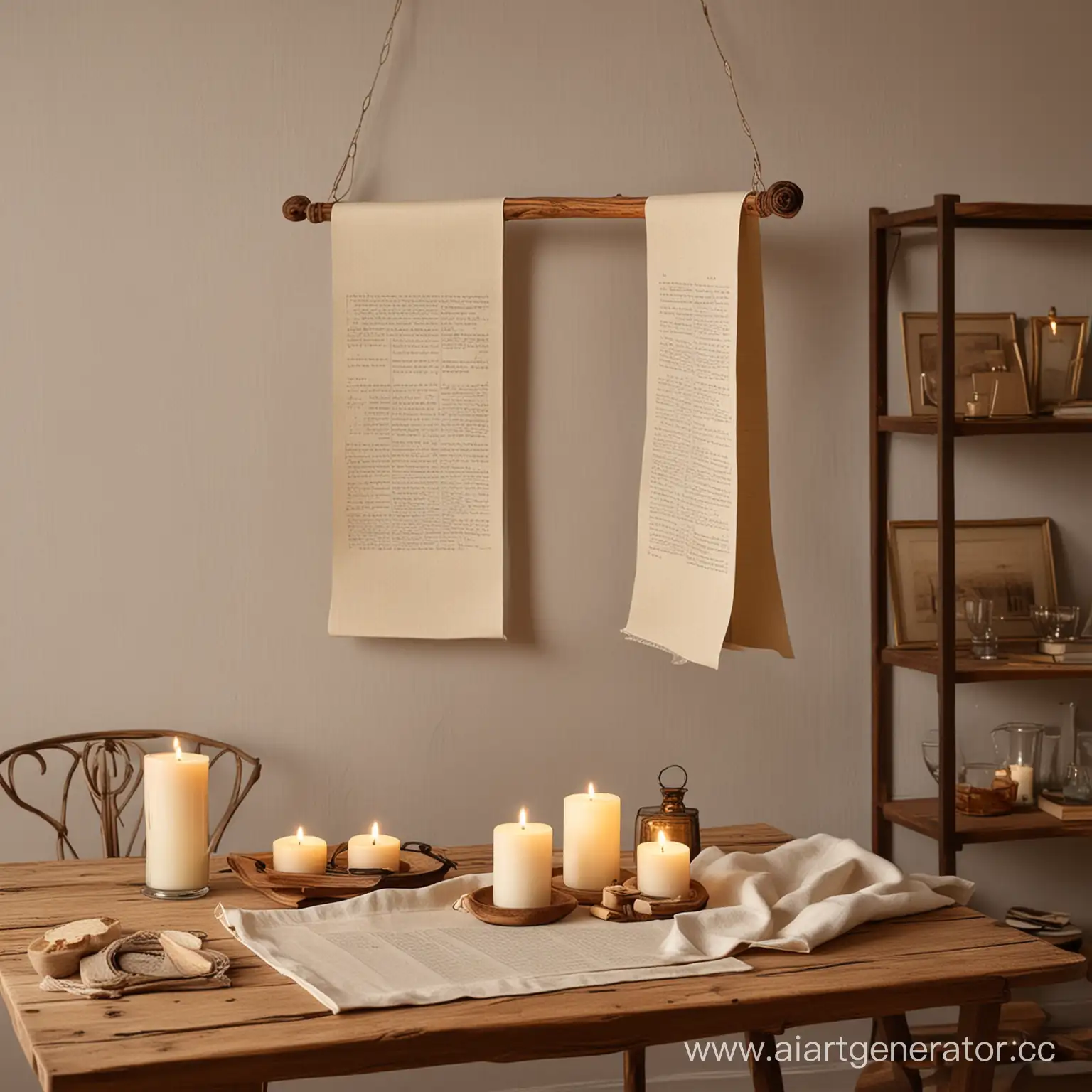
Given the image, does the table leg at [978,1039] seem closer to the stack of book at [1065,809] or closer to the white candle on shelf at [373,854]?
the white candle on shelf at [373,854]

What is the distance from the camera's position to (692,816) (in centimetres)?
188

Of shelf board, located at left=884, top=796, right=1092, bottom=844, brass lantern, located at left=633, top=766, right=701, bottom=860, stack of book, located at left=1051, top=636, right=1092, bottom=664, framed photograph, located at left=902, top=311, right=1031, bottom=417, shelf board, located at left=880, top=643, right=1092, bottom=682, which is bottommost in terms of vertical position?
shelf board, located at left=884, top=796, right=1092, bottom=844

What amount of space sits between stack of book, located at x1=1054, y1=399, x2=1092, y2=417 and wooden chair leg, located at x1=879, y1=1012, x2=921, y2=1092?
46.8 inches

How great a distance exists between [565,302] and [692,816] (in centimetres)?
120

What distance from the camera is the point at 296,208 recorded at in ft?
8.38

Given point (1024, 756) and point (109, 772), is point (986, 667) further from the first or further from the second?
point (109, 772)

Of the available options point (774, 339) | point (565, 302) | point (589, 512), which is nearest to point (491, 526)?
point (589, 512)

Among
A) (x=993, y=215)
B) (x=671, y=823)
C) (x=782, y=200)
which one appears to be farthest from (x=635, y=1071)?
(x=993, y=215)

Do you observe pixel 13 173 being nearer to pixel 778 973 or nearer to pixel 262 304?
pixel 262 304

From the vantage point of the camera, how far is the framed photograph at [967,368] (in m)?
2.84

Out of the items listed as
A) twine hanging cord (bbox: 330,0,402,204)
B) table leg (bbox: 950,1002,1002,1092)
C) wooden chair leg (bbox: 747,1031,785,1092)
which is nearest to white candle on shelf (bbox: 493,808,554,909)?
table leg (bbox: 950,1002,1002,1092)

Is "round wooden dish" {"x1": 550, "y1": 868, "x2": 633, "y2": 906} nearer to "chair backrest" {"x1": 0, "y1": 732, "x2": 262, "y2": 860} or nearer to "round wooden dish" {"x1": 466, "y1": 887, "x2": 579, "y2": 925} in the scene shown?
"round wooden dish" {"x1": 466, "y1": 887, "x2": 579, "y2": 925}

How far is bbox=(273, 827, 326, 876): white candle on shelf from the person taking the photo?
5.88 ft

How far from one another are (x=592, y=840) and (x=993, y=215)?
62.1 inches
